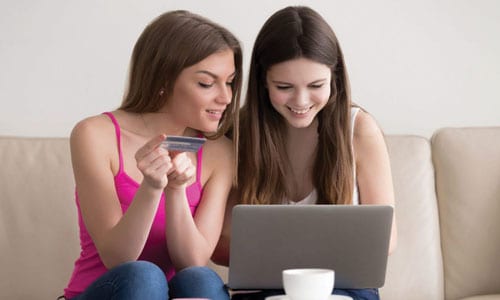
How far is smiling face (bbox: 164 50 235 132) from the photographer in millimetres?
2094

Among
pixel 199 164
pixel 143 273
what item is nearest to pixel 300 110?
pixel 199 164

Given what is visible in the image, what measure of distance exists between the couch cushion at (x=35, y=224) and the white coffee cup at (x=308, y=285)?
1092 mm

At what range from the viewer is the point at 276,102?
2170 millimetres

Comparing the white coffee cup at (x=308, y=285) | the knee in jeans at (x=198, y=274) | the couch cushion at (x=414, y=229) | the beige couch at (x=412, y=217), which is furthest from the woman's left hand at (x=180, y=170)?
the couch cushion at (x=414, y=229)

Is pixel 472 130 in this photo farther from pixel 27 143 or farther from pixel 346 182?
pixel 27 143

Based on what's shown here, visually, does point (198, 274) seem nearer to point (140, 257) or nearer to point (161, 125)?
point (140, 257)

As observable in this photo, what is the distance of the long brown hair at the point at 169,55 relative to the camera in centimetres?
210

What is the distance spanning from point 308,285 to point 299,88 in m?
0.71

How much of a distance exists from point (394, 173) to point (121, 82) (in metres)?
0.91

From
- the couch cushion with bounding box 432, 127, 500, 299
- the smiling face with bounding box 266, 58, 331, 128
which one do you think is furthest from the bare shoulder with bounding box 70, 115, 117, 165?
the couch cushion with bounding box 432, 127, 500, 299

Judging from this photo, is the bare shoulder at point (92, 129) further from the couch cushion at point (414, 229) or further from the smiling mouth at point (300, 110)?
the couch cushion at point (414, 229)

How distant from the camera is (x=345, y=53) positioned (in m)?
2.86

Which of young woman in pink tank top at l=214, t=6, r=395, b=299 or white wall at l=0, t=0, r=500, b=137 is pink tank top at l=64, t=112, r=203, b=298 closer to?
young woman in pink tank top at l=214, t=6, r=395, b=299

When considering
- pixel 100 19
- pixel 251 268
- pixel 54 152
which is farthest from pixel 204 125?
pixel 100 19
